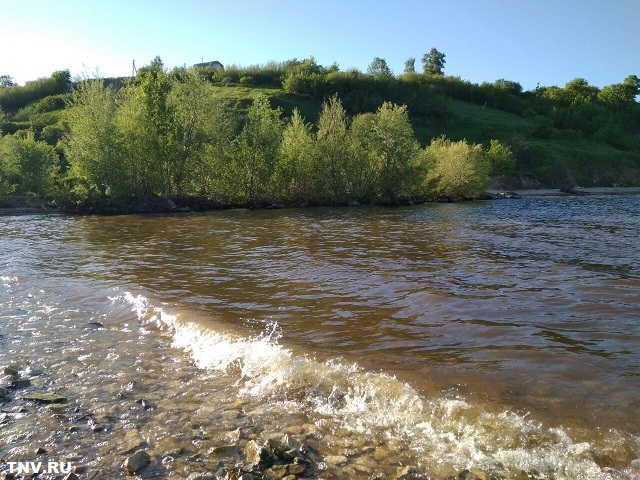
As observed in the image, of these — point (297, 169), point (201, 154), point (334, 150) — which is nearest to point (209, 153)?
point (201, 154)

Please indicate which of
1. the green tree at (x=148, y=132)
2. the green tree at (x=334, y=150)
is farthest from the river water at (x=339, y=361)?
the green tree at (x=334, y=150)

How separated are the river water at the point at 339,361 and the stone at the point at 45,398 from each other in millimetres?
92

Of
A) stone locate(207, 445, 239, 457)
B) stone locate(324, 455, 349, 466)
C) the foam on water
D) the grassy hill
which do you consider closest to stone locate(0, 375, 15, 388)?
the foam on water

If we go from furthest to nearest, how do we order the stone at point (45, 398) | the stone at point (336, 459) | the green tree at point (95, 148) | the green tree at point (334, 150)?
the green tree at point (334, 150) < the green tree at point (95, 148) < the stone at point (45, 398) < the stone at point (336, 459)

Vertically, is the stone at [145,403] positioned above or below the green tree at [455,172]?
below

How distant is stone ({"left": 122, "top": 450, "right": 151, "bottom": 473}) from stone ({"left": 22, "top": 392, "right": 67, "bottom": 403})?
1.90m

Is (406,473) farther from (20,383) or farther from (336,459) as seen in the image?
(20,383)

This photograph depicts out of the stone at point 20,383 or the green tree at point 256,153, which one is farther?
the green tree at point 256,153

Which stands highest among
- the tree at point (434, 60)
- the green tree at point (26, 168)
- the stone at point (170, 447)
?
the tree at point (434, 60)

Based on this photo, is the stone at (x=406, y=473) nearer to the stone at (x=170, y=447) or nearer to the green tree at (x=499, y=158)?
the stone at (x=170, y=447)

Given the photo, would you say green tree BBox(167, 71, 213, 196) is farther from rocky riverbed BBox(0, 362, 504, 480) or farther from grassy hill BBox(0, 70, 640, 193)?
grassy hill BBox(0, 70, 640, 193)

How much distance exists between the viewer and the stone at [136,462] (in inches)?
192

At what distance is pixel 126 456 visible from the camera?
16.8 feet

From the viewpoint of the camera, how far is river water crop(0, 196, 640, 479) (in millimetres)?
5293
